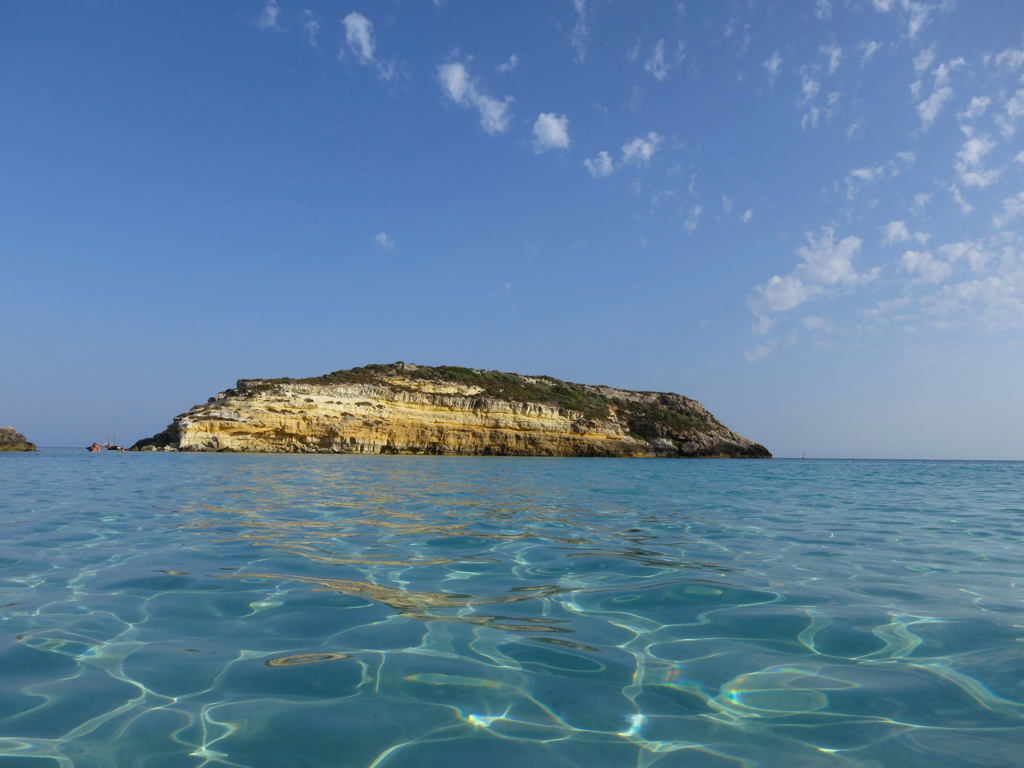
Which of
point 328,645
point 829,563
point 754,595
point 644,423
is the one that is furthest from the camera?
point 644,423

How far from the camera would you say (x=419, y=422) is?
51.9m

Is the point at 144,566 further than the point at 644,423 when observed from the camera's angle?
No

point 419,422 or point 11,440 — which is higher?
point 419,422

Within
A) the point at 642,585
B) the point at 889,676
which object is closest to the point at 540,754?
the point at 889,676

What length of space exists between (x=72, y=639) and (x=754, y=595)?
4492 millimetres

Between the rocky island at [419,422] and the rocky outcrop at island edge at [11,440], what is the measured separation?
8.21m

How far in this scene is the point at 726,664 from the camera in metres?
3.05

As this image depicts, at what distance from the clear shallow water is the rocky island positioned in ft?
139

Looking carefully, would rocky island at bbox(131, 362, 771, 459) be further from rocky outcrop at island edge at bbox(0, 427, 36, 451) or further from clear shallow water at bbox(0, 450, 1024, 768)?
clear shallow water at bbox(0, 450, 1024, 768)

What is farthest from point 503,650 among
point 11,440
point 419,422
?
point 11,440

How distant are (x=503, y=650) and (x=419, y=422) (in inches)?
1948

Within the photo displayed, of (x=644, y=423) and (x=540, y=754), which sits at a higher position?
(x=644, y=423)

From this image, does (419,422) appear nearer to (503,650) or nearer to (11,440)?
(11,440)

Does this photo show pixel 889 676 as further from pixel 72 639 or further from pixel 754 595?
pixel 72 639
